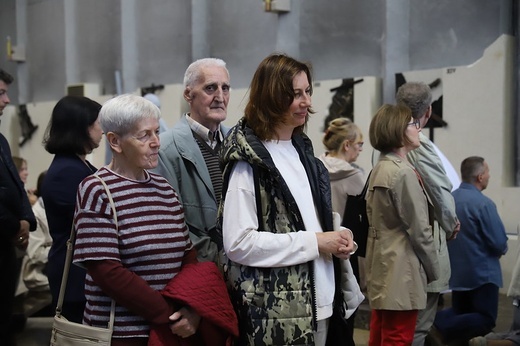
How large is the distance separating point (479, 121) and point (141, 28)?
5906 mm

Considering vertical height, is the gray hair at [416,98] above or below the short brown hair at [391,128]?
above

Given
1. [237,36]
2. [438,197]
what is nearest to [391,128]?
[438,197]

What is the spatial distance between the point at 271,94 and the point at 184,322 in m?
0.82

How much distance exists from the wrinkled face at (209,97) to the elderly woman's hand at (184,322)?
0.97 meters

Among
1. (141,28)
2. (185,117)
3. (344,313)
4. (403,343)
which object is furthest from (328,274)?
(141,28)

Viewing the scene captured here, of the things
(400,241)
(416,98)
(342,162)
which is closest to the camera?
(400,241)

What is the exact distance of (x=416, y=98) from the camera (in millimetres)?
4422

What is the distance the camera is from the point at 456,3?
7.26m

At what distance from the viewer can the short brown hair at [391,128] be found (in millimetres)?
4008

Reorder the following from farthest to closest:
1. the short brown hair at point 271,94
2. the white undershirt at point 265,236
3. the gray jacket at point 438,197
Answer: the gray jacket at point 438,197
the short brown hair at point 271,94
the white undershirt at point 265,236

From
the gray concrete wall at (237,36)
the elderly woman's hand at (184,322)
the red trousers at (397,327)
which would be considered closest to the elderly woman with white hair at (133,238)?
the elderly woman's hand at (184,322)

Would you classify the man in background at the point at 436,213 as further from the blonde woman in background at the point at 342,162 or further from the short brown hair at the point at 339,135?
the short brown hair at the point at 339,135

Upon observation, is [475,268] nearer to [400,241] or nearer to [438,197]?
[438,197]

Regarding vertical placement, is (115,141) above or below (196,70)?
below
